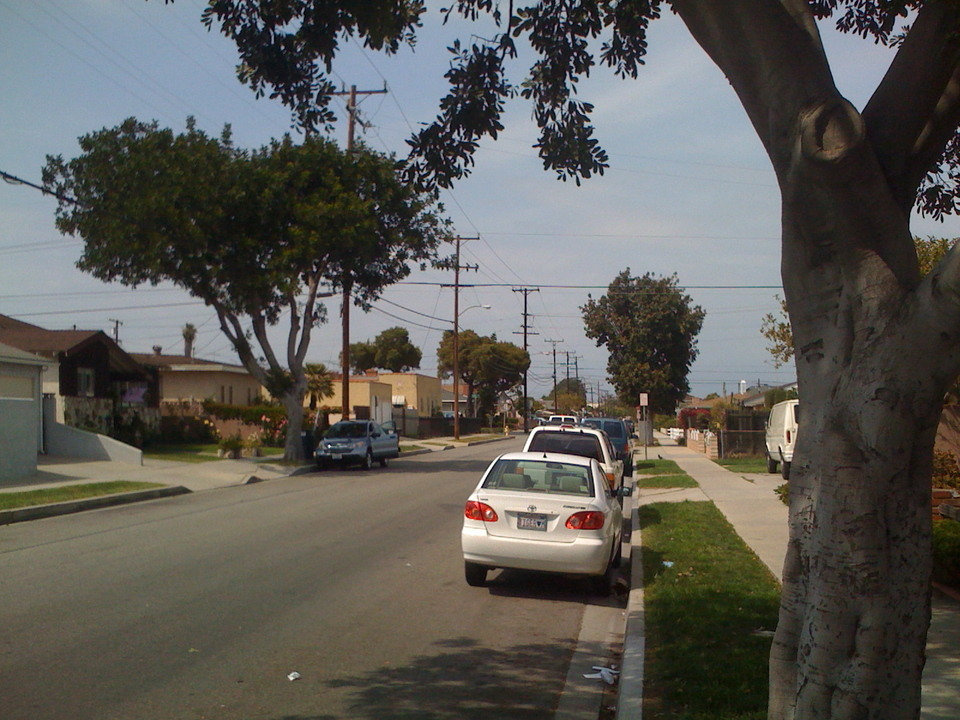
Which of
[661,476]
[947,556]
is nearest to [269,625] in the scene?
[947,556]

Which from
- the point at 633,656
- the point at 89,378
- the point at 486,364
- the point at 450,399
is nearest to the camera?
Result: the point at 633,656

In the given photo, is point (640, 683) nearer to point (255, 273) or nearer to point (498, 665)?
point (498, 665)

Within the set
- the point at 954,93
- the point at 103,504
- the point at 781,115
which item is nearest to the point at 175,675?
the point at 781,115

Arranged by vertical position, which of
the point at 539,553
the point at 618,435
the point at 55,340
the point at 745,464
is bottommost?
the point at 745,464

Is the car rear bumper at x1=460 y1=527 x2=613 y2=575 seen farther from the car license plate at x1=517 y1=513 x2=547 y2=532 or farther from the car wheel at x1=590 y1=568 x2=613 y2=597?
the car wheel at x1=590 y1=568 x2=613 y2=597

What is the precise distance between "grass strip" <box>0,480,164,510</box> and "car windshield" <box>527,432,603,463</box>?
9104 mm

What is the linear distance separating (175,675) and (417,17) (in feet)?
18.8

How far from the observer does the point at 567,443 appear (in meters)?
17.5

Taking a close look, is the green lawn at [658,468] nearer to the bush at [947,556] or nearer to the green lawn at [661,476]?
the green lawn at [661,476]

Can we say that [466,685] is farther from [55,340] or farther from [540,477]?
[55,340]

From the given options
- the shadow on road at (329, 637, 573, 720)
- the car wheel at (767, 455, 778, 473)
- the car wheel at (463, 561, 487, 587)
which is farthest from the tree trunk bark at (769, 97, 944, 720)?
the car wheel at (767, 455, 778, 473)

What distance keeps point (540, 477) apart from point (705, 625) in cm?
343

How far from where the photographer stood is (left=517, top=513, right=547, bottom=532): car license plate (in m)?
10.2

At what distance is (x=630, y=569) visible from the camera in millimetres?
12156
